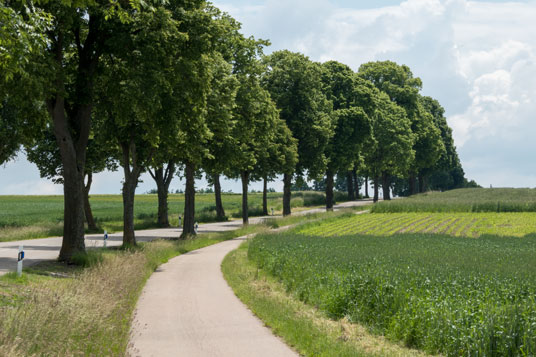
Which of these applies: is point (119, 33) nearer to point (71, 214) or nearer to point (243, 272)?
point (71, 214)

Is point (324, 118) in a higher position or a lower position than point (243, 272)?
higher

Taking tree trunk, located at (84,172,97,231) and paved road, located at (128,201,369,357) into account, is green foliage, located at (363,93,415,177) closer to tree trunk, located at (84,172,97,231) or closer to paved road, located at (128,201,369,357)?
tree trunk, located at (84,172,97,231)

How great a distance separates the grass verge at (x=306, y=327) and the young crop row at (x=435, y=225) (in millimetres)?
19706

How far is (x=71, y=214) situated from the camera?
24328 mm

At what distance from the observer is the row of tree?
2217cm

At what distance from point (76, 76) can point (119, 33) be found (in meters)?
3.03

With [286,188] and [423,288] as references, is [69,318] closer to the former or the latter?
[423,288]

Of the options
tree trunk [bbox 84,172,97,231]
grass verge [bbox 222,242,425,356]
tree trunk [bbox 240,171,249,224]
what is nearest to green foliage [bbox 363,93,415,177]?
tree trunk [bbox 240,171,249,224]

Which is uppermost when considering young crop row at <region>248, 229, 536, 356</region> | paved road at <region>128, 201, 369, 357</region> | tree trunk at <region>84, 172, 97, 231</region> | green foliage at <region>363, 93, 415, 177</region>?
green foliage at <region>363, 93, 415, 177</region>

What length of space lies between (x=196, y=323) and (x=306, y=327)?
2974 mm

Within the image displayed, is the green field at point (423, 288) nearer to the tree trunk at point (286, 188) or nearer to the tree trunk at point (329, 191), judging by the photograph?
the tree trunk at point (286, 188)

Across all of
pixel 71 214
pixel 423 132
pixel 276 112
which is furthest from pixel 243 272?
pixel 423 132

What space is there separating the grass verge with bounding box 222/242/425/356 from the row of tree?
8.44m

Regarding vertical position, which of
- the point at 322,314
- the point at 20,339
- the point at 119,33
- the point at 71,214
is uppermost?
the point at 119,33
